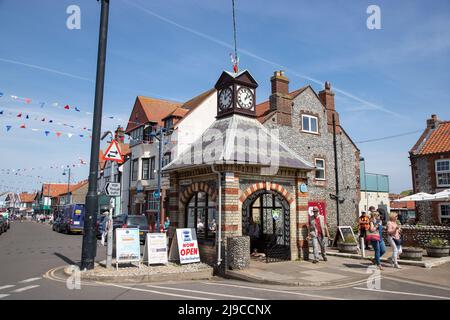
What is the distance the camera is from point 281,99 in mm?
23812

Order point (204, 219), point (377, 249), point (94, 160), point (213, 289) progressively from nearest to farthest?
point (213, 289) → point (377, 249) → point (94, 160) → point (204, 219)

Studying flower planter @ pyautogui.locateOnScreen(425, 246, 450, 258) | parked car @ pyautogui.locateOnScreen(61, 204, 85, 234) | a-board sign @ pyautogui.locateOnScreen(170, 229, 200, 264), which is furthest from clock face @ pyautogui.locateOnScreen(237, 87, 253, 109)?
parked car @ pyautogui.locateOnScreen(61, 204, 85, 234)

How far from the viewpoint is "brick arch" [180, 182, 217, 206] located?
12281mm

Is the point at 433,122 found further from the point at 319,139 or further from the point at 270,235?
the point at 270,235

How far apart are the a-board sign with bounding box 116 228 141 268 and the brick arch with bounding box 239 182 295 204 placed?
155 inches

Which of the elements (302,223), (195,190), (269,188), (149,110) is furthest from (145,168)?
(302,223)

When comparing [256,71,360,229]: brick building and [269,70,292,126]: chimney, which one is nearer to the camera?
[269,70,292,126]: chimney

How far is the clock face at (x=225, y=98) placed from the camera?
1418 cm

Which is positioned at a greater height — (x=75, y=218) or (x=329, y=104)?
(x=329, y=104)

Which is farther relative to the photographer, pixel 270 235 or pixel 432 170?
pixel 432 170

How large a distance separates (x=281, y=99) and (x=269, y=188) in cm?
1256

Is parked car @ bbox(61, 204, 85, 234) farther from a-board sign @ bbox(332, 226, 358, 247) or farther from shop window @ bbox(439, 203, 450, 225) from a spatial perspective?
shop window @ bbox(439, 203, 450, 225)
